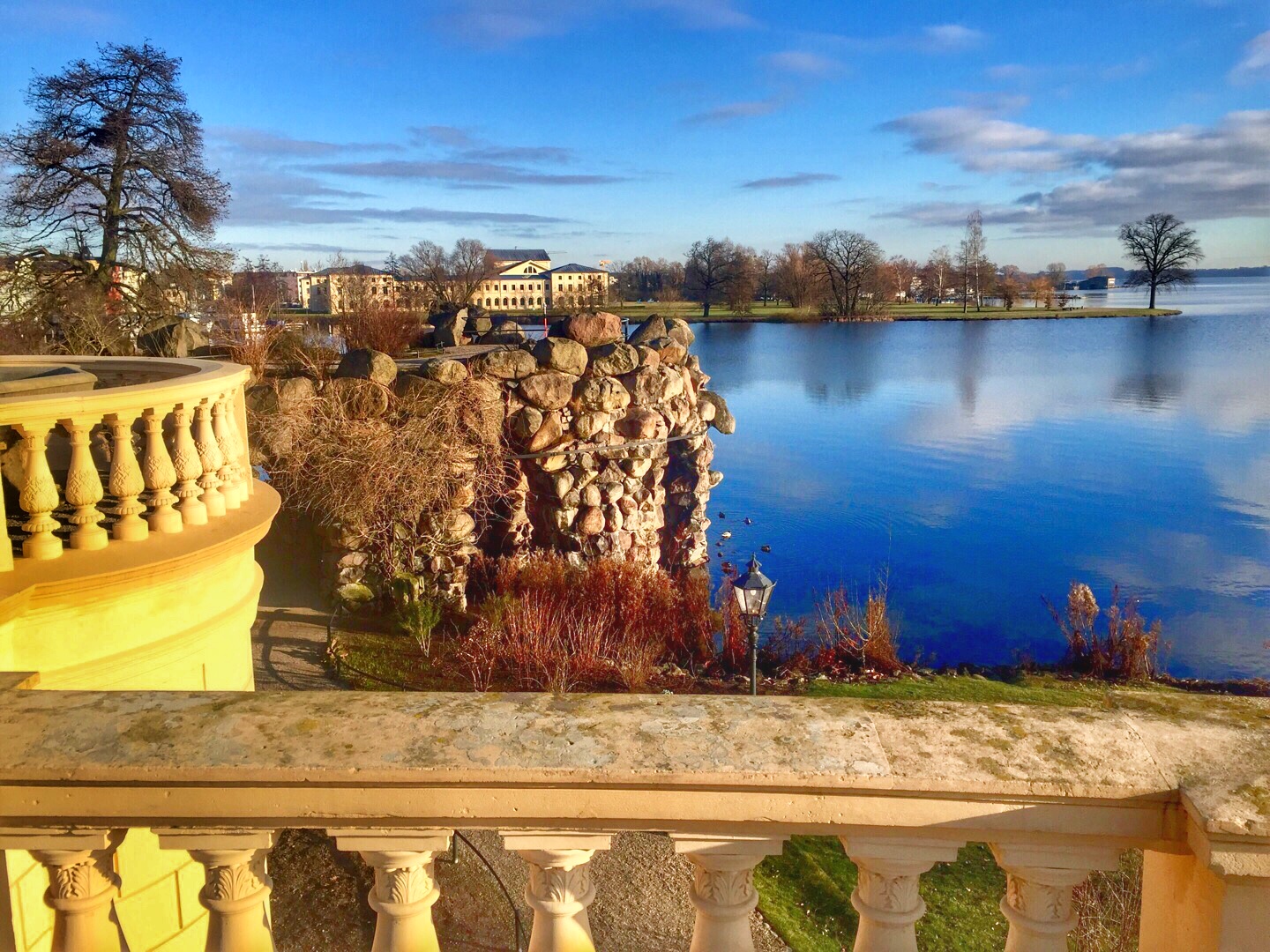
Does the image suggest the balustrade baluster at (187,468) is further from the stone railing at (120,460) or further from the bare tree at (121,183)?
the bare tree at (121,183)

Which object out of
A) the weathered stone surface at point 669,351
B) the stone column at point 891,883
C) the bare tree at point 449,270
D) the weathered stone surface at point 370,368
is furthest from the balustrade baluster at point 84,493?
the bare tree at point 449,270

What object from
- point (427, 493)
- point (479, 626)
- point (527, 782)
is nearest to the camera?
point (527, 782)

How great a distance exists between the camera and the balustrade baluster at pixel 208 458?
4.38 m

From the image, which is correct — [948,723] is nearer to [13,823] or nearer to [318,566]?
[13,823]

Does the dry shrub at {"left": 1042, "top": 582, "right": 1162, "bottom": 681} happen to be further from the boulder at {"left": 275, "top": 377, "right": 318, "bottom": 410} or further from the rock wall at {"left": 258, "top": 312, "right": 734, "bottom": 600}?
the boulder at {"left": 275, "top": 377, "right": 318, "bottom": 410}

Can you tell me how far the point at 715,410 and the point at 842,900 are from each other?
10004 mm

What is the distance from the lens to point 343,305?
19.7 meters

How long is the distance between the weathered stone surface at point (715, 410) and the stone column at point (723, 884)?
48.0 feet

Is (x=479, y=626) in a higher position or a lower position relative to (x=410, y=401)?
lower

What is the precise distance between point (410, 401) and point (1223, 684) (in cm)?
1203

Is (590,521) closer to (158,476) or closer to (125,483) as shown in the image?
(158,476)

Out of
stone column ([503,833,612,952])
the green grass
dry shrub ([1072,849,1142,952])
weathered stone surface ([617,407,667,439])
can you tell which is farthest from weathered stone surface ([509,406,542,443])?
stone column ([503,833,612,952])

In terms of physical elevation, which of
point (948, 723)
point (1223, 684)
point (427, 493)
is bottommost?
point (1223, 684)

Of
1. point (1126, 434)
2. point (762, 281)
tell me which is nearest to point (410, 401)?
point (1126, 434)
